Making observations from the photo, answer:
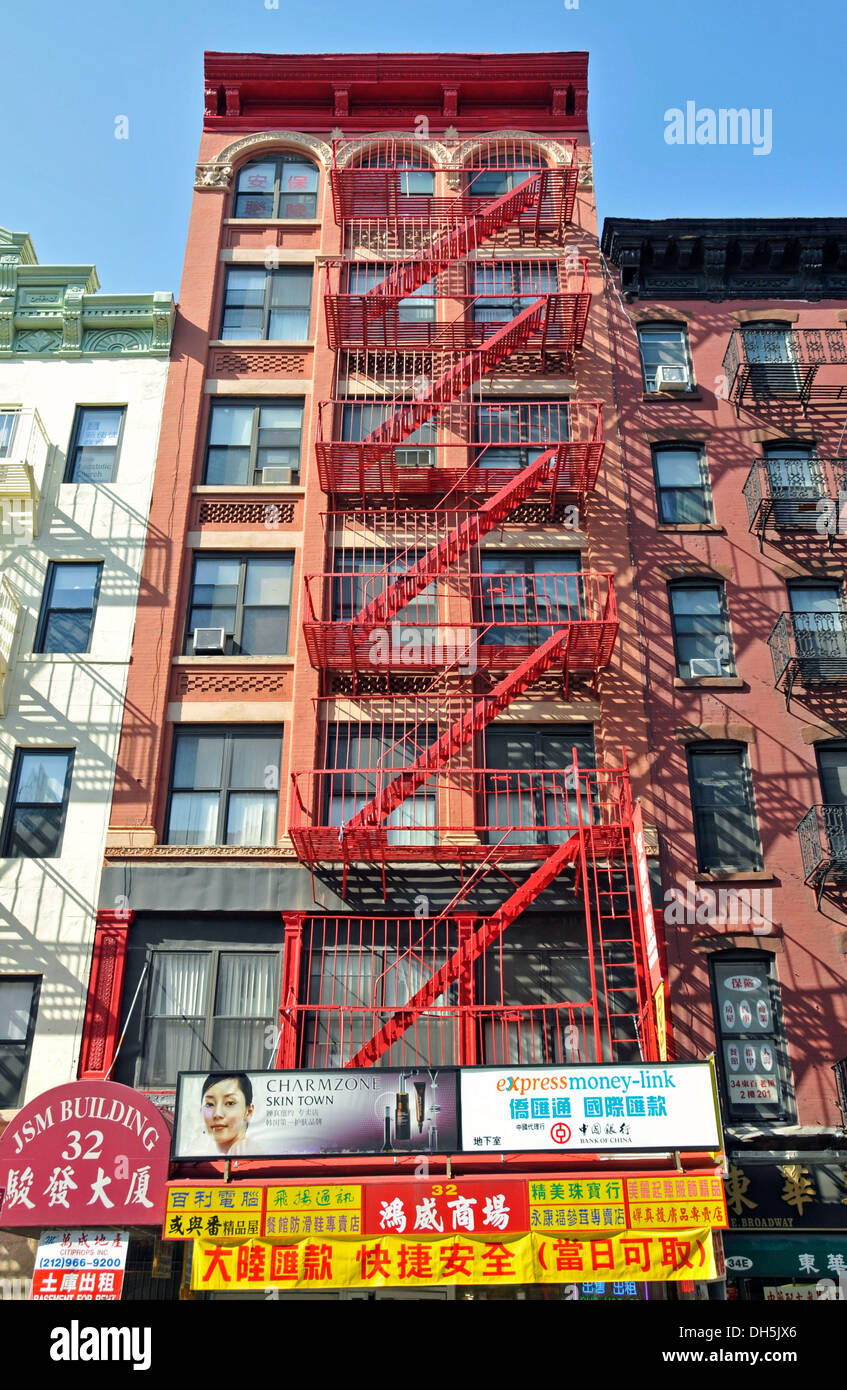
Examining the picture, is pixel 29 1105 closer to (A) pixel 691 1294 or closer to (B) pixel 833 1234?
(A) pixel 691 1294

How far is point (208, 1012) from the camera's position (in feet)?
63.3

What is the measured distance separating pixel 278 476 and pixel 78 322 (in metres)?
5.72

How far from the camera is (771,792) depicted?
2130cm

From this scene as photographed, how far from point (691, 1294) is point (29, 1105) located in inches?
364

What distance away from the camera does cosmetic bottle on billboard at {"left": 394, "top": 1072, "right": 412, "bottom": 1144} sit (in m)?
16.2

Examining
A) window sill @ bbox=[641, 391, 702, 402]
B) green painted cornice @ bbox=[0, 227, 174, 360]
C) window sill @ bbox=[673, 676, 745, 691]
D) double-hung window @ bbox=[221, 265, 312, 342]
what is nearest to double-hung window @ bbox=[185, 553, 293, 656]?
green painted cornice @ bbox=[0, 227, 174, 360]

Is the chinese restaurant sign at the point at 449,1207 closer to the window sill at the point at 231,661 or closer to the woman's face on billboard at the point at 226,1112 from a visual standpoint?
the woman's face on billboard at the point at 226,1112

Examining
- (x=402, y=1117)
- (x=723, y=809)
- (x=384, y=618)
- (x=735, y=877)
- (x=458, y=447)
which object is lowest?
(x=402, y=1117)

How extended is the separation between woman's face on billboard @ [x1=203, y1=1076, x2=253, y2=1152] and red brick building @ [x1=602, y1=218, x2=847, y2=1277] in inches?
274

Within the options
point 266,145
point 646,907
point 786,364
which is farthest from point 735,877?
point 266,145

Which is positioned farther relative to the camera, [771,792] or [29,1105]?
[771,792]

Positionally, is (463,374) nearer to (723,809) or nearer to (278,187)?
(278,187)

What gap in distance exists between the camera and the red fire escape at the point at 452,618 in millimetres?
19203
